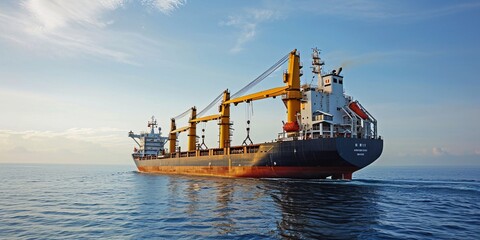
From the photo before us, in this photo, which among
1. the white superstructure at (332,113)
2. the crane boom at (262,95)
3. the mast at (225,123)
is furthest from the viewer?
the mast at (225,123)

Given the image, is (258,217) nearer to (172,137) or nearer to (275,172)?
(275,172)

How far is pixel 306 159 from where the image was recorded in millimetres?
29312

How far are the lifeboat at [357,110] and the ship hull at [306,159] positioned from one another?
3.37 meters

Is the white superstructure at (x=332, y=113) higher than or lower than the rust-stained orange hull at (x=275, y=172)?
higher

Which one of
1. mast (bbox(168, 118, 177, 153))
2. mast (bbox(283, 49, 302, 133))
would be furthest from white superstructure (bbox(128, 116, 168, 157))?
mast (bbox(283, 49, 302, 133))

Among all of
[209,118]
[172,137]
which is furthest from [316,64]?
[172,137]

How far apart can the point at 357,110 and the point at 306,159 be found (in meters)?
8.98

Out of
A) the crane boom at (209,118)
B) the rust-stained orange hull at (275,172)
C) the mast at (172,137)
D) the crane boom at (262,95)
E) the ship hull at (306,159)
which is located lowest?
the rust-stained orange hull at (275,172)

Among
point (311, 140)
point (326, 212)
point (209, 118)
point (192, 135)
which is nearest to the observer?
point (326, 212)

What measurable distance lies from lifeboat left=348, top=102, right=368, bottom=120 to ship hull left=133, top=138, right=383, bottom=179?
11.1 ft

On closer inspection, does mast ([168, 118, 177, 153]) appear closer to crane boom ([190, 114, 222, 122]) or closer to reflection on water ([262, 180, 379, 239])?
crane boom ([190, 114, 222, 122])

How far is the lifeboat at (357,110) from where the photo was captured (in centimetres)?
3264

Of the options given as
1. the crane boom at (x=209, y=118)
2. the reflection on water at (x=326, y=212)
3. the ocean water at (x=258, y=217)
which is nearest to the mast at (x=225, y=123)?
the crane boom at (x=209, y=118)

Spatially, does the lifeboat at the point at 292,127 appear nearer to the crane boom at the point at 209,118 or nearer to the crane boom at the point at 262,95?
the crane boom at the point at 262,95
